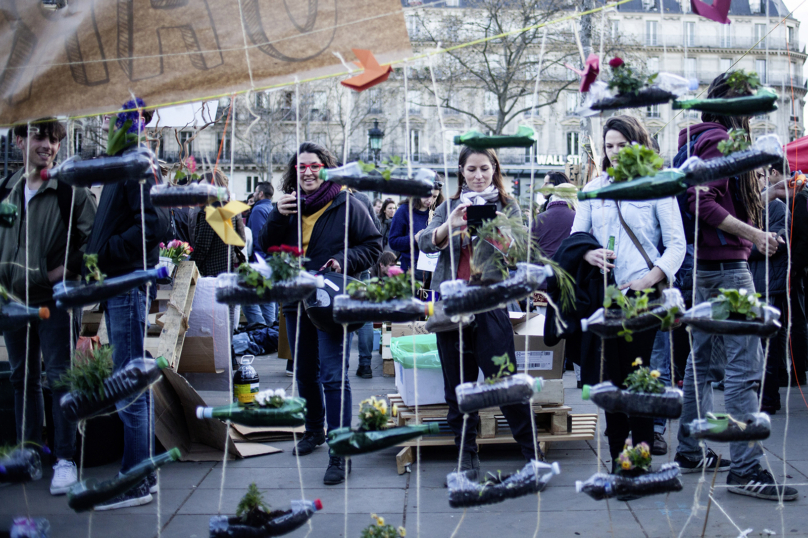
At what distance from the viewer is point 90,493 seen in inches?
97.2

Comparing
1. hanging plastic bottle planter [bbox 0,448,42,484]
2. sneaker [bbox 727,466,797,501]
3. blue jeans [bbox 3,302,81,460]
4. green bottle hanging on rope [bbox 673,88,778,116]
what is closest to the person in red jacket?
sneaker [bbox 727,466,797,501]

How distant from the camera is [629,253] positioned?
3158 mm

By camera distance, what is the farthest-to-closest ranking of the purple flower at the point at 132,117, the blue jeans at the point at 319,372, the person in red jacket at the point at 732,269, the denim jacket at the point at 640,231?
1. the blue jeans at the point at 319,372
2. the person in red jacket at the point at 732,269
3. the denim jacket at the point at 640,231
4. the purple flower at the point at 132,117

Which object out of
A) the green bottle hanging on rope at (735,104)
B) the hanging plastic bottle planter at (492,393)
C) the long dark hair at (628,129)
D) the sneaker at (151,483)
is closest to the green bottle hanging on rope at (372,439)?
the hanging plastic bottle planter at (492,393)

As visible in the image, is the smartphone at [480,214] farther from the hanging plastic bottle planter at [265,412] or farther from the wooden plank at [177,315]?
the wooden plank at [177,315]

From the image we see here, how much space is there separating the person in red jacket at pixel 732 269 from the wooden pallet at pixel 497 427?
0.63 meters

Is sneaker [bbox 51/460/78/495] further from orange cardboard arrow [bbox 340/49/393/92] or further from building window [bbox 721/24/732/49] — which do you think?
building window [bbox 721/24/732/49]

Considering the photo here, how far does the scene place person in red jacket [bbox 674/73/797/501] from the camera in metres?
3.18

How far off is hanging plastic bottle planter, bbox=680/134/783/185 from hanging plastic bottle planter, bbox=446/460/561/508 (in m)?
1.16

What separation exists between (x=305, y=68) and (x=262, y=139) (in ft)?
98.2

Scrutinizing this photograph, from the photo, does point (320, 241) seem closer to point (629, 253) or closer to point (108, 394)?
point (108, 394)

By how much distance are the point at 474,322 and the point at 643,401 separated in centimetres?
96

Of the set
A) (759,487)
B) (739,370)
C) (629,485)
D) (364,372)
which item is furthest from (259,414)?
(364,372)

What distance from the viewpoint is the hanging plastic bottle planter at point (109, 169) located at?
2.51 metres
